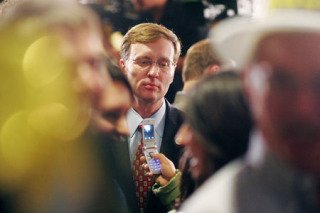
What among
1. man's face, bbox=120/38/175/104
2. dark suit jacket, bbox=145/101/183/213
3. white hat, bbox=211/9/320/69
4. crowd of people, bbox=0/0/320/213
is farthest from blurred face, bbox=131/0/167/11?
dark suit jacket, bbox=145/101/183/213

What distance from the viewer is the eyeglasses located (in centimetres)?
179

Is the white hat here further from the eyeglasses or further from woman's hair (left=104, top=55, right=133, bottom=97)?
woman's hair (left=104, top=55, right=133, bottom=97)

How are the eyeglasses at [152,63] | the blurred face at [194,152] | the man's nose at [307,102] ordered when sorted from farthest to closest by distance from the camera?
1. the eyeglasses at [152,63]
2. the blurred face at [194,152]
3. the man's nose at [307,102]

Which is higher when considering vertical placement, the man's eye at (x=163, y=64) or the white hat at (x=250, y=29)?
the white hat at (x=250, y=29)

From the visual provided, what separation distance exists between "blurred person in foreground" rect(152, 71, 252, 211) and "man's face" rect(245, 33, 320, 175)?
3.3 inches

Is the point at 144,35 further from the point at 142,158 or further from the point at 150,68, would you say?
the point at 142,158

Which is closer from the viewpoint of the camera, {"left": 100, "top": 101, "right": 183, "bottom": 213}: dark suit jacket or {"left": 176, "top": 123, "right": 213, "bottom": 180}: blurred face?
{"left": 176, "top": 123, "right": 213, "bottom": 180}: blurred face

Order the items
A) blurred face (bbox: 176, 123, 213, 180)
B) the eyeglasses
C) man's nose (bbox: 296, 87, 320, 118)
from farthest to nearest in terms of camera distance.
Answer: the eyeglasses < blurred face (bbox: 176, 123, 213, 180) < man's nose (bbox: 296, 87, 320, 118)

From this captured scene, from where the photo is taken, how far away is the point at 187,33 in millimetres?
1772

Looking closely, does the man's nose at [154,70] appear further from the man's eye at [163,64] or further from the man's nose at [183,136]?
the man's nose at [183,136]

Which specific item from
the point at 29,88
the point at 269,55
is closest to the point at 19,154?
the point at 29,88

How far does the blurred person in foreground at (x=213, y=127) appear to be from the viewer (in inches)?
64.6

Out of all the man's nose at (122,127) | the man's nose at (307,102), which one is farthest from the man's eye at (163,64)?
the man's nose at (307,102)

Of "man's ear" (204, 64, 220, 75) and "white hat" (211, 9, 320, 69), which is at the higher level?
"white hat" (211, 9, 320, 69)
